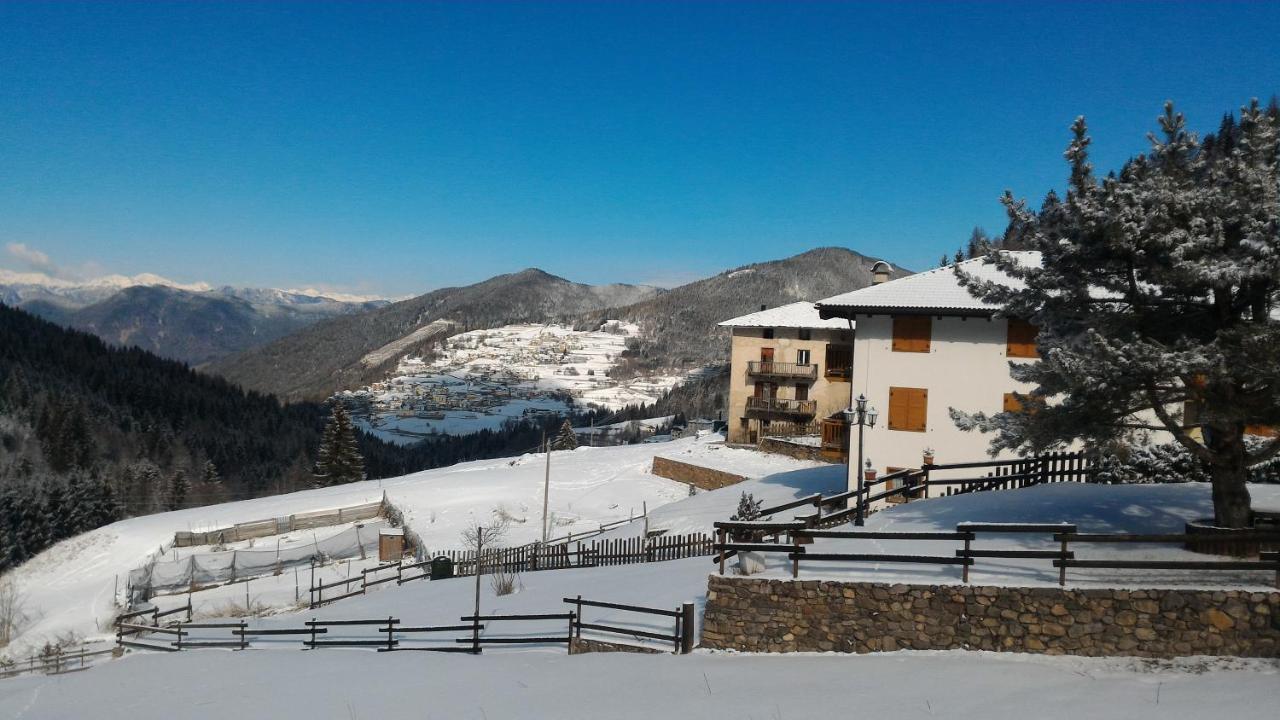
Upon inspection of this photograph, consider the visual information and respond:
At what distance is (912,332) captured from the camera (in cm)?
2405

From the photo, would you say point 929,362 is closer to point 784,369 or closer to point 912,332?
point 912,332

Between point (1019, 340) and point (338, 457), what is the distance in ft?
214

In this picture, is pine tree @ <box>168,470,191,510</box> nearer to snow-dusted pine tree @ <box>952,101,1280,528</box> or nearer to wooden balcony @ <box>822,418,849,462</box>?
wooden balcony @ <box>822,418,849,462</box>

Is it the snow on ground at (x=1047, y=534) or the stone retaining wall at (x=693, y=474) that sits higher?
the snow on ground at (x=1047, y=534)

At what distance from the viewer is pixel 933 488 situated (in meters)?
24.1

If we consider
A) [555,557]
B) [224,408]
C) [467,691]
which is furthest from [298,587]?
[224,408]

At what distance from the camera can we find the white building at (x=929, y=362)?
23.4 meters

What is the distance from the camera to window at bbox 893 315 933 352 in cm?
2392

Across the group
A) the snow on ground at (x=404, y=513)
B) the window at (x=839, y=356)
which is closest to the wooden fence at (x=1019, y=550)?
the snow on ground at (x=404, y=513)

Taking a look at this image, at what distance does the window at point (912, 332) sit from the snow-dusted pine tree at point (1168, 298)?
10407mm

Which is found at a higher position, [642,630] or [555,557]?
Answer: [642,630]

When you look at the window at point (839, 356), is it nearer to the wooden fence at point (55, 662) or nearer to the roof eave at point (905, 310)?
the roof eave at point (905, 310)

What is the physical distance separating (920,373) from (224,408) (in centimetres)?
13611

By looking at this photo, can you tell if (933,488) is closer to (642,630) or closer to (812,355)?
(642,630)
